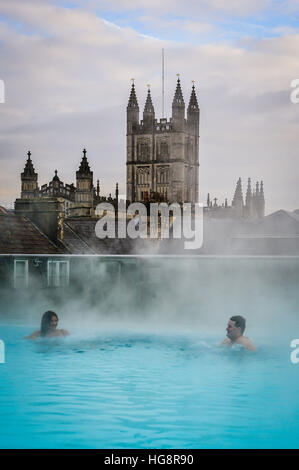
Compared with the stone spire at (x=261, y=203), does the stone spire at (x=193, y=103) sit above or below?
above

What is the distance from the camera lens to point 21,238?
68.7 ft

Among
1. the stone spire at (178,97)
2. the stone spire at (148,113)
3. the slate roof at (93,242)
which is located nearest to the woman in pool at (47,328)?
the slate roof at (93,242)

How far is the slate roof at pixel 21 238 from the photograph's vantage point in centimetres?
2002

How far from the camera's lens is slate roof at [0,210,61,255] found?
2002cm

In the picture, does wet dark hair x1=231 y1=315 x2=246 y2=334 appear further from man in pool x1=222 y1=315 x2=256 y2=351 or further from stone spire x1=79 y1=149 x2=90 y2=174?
→ stone spire x1=79 y1=149 x2=90 y2=174

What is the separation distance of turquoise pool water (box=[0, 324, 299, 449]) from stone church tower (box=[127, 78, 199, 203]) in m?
102

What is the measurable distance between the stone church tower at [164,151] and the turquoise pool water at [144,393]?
101668mm

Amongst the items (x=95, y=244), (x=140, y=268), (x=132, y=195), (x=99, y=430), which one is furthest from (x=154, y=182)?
(x=99, y=430)

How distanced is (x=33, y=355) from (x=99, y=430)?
503cm

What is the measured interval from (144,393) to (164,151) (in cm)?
11278

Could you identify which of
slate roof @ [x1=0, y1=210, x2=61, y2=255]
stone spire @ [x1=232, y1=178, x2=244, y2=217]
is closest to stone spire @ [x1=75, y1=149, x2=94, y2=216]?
stone spire @ [x1=232, y1=178, x2=244, y2=217]

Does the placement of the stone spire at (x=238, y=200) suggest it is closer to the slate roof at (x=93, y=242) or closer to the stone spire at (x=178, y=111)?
the stone spire at (x=178, y=111)
